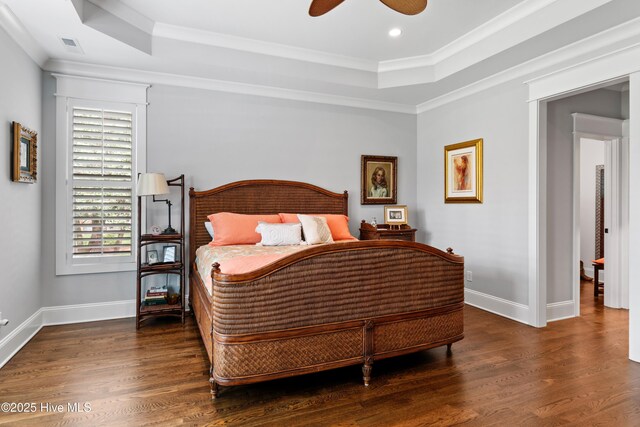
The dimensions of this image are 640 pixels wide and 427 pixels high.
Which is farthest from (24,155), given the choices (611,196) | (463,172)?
(611,196)

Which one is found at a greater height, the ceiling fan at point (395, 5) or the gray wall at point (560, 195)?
the ceiling fan at point (395, 5)

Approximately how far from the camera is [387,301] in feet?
8.27

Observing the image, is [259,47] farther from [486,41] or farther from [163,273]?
[163,273]

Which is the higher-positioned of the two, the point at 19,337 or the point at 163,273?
the point at 163,273

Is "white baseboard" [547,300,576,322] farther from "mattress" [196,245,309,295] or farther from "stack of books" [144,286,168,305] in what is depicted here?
"stack of books" [144,286,168,305]

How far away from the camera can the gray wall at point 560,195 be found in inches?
151

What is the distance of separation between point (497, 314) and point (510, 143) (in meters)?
1.86

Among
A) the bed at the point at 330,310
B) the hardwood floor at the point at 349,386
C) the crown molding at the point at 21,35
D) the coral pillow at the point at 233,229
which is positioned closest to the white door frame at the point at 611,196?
the hardwood floor at the point at 349,386

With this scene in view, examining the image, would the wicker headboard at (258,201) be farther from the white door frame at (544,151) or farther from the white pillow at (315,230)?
the white door frame at (544,151)

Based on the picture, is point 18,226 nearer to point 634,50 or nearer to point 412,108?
point 412,108

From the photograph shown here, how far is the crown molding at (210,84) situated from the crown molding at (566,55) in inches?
41.8

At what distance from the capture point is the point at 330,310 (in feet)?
7.70

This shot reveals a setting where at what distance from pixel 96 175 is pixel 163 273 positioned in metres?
1.21

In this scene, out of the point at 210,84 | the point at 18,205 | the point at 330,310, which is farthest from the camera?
the point at 210,84
